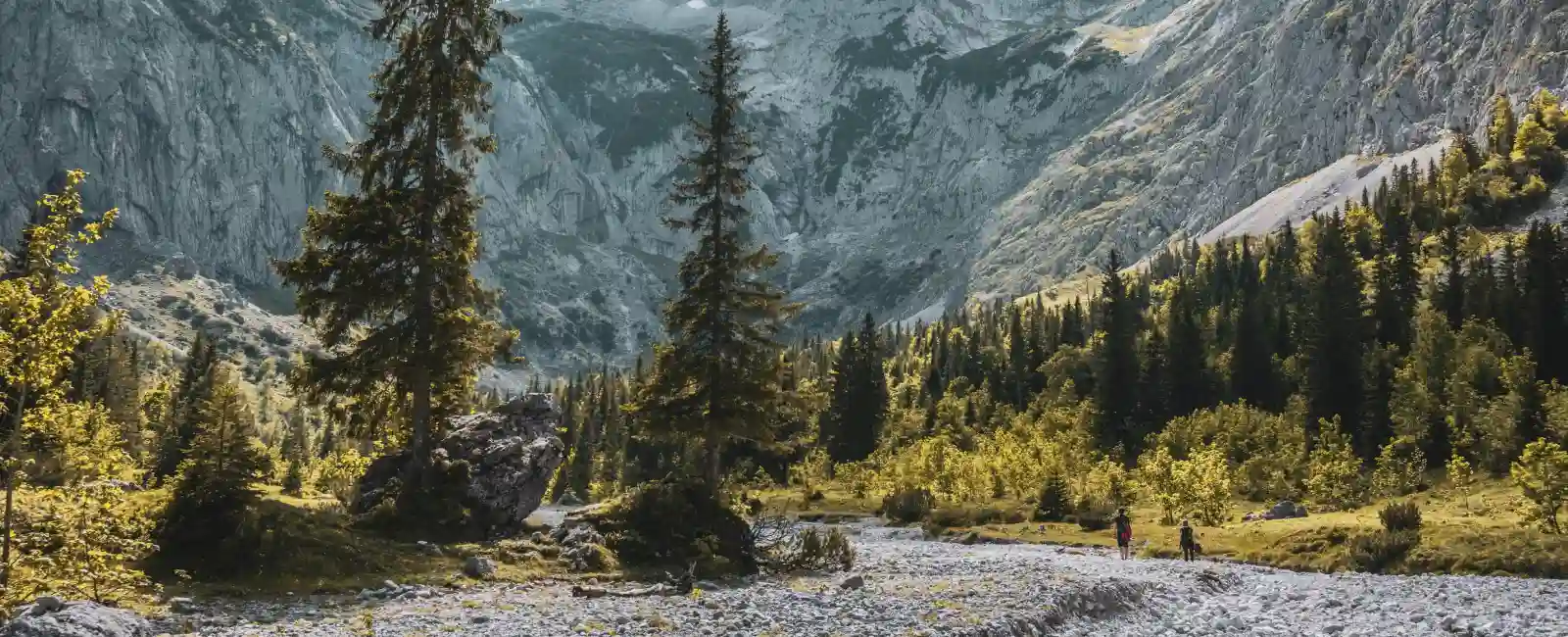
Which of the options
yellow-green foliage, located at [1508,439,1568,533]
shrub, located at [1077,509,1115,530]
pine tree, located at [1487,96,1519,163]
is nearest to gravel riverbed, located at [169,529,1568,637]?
yellow-green foliage, located at [1508,439,1568,533]

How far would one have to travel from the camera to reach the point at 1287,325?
354 ft

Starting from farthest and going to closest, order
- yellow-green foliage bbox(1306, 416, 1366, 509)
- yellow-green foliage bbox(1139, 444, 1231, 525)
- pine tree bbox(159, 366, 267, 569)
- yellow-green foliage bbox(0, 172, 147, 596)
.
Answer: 1. yellow-green foliage bbox(1306, 416, 1366, 509)
2. yellow-green foliage bbox(1139, 444, 1231, 525)
3. pine tree bbox(159, 366, 267, 569)
4. yellow-green foliage bbox(0, 172, 147, 596)

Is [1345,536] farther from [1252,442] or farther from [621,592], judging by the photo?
[1252,442]

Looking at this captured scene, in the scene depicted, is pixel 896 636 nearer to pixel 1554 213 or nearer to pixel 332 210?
pixel 332 210

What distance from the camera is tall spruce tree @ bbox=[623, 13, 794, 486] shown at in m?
36.3

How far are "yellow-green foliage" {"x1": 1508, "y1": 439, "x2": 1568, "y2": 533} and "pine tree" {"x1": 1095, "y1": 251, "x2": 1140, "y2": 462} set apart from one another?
5696cm

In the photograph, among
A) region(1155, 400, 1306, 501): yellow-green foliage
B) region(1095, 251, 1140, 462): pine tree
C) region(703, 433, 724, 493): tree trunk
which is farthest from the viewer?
region(1095, 251, 1140, 462): pine tree

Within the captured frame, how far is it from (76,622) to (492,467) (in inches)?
656

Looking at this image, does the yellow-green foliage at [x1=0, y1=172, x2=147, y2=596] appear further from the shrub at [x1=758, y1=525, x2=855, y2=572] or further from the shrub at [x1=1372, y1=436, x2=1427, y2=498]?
the shrub at [x1=1372, y1=436, x2=1427, y2=498]

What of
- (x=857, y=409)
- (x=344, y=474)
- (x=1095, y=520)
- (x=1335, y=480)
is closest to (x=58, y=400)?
(x=344, y=474)

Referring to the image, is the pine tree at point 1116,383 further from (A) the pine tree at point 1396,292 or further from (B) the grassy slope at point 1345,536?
(B) the grassy slope at point 1345,536

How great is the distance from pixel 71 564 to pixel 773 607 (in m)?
13.1

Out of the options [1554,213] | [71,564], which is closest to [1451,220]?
[1554,213]

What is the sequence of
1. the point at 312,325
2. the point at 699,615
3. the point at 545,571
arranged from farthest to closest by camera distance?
the point at 312,325 < the point at 545,571 < the point at 699,615
